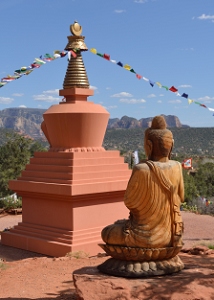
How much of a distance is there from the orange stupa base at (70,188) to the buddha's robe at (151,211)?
4615 millimetres

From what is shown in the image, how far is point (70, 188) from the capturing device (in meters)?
10.8

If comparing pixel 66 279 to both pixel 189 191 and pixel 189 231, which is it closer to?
pixel 189 231

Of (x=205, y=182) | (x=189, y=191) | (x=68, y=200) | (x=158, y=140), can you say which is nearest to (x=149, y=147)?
(x=158, y=140)

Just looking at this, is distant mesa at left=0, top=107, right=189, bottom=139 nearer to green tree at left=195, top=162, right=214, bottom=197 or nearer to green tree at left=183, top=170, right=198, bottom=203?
green tree at left=195, top=162, right=214, bottom=197

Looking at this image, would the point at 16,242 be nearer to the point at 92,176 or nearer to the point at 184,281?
the point at 92,176

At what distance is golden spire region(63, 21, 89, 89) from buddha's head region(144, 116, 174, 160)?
21.0 ft

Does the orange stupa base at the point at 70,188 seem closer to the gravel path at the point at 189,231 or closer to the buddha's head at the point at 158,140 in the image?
the gravel path at the point at 189,231

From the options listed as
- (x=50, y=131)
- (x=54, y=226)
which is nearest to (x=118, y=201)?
(x=54, y=226)

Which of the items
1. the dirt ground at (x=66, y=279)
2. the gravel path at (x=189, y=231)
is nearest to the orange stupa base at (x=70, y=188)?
the gravel path at (x=189, y=231)

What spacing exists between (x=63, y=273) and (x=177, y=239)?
2841mm

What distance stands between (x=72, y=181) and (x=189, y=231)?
5.96 m

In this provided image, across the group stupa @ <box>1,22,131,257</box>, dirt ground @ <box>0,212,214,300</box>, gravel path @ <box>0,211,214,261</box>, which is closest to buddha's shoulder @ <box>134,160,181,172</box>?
dirt ground @ <box>0,212,214,300</box>

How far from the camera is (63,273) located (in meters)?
8.39

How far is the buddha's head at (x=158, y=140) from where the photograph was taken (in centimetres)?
648
